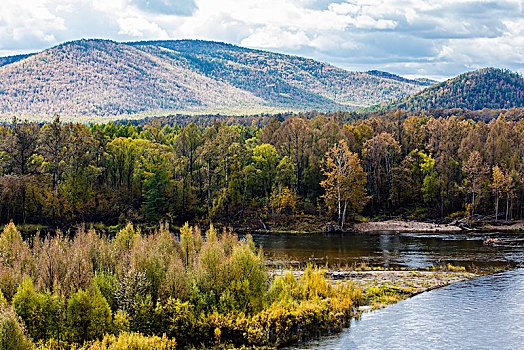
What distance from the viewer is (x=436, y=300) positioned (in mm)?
44531

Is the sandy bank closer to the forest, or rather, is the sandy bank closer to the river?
the forest

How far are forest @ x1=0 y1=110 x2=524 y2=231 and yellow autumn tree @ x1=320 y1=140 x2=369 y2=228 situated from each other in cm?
26

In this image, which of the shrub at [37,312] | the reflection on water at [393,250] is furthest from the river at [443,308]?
the shrub at [37,312]

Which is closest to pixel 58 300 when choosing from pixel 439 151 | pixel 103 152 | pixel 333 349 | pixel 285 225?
pixel 333 349

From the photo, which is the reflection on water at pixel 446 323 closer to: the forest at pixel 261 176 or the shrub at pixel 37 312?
the shrub at pixel 37 312

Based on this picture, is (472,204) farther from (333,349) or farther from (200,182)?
(333,349)

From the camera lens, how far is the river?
3506 cm

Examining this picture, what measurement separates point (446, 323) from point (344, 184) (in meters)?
61.8

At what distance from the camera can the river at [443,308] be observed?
115ft

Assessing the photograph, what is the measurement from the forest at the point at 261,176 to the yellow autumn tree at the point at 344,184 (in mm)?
258

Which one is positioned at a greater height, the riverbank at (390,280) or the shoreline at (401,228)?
the shoreline at (401,228)

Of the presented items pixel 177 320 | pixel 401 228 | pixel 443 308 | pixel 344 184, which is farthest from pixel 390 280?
pixel 344 184

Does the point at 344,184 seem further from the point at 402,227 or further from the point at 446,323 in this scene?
the point at 446,323

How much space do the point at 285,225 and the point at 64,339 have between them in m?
74.3
